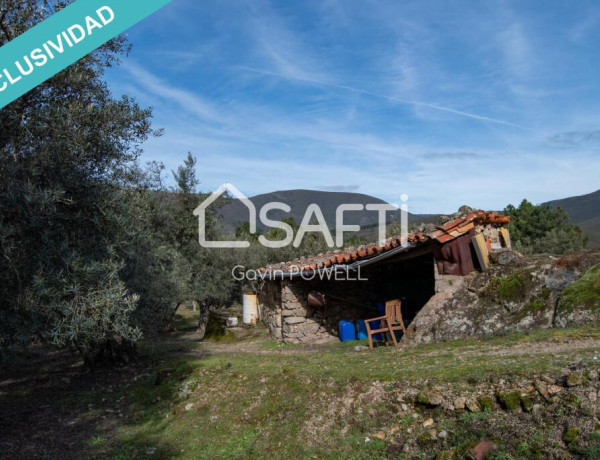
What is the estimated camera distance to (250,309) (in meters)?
20.2

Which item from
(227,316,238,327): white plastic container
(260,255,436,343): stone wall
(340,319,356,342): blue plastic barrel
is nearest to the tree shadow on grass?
(260,255,436,343): stone wall

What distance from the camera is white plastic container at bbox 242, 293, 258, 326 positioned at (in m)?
20.2

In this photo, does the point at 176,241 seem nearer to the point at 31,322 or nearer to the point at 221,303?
the point at 221,303

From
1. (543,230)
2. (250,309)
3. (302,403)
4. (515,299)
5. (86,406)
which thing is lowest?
(86,406)

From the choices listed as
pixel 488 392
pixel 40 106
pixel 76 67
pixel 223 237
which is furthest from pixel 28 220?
pixel 223 237

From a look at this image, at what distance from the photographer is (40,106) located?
6820 millimetres

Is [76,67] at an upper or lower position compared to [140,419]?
upper

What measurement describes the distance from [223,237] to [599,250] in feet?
51.4

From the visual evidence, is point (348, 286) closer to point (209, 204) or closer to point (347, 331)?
point (347, 331)

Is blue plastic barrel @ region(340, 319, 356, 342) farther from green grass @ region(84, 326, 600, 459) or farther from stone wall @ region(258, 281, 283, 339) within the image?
green grass @ region(84, 326, 600, 459)

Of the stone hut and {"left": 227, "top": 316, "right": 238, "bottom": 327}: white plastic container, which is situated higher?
the stone hut

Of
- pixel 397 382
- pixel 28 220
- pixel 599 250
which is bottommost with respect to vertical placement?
pixel 397 382

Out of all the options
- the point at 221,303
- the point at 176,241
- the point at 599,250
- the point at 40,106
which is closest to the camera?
the point at 40,106

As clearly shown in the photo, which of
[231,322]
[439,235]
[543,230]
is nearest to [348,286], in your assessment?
[439,235]
